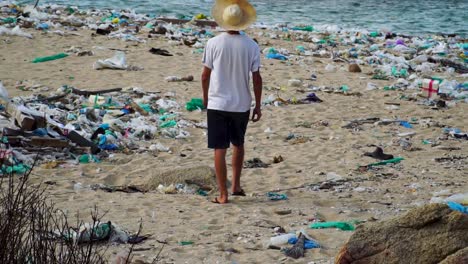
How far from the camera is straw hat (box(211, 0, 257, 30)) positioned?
196 inches

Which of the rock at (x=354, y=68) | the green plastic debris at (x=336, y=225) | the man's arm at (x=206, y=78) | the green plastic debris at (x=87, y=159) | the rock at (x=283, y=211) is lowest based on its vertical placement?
the rock at (x=354, y=68)

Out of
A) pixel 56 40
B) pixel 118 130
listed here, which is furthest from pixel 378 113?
pixel 56 40

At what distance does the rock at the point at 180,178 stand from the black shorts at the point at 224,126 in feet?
2.24

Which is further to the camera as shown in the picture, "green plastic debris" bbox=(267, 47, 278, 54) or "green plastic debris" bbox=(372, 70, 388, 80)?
"green plastic debris" bbox=(267, 47, 278, 54)

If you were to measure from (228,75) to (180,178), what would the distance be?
1.10 m

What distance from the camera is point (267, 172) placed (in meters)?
6.25

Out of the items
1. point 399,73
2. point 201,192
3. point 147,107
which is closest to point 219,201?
point 201,192

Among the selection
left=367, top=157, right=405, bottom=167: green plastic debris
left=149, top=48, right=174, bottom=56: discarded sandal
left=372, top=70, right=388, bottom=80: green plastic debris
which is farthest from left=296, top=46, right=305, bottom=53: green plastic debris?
left=367, top=157, right=405, bottom=167: green plastic debris

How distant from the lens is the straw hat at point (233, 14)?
4.97m

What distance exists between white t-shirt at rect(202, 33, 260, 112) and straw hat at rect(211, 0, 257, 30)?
7 cm

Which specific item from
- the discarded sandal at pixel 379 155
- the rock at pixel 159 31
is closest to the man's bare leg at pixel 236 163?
the discarded sandal at pixel 379 155

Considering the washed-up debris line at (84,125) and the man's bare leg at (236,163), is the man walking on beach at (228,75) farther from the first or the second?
the washed-up debris line at (84,125)

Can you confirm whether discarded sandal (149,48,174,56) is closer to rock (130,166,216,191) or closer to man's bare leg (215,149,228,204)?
rock (130,166,216,191)

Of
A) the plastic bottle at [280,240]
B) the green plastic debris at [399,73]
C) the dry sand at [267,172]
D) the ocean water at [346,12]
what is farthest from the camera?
the ocean water at [346,12]
